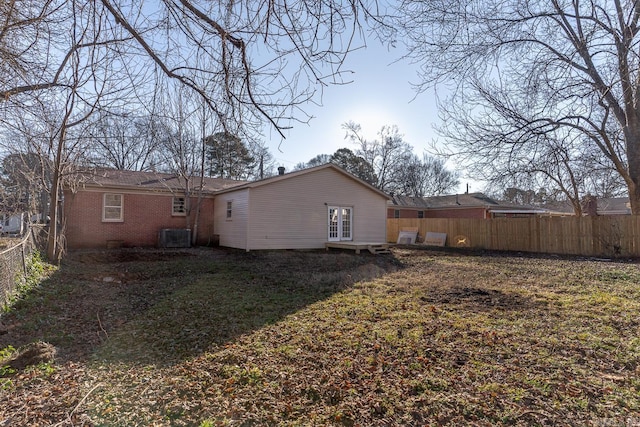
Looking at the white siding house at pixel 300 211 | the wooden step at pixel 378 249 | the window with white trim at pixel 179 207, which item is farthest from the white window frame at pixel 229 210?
the wooden step at pixel 378 249

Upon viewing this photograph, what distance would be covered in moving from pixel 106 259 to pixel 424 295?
1001 cm

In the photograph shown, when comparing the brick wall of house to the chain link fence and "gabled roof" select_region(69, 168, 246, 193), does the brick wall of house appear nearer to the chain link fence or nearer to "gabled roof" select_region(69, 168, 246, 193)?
"gabled roof" select_region(69, 168, 246, 193)

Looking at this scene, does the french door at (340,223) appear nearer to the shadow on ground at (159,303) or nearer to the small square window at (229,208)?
the small square window at (229,208)

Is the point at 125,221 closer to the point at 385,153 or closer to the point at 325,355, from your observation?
the point at 325,355

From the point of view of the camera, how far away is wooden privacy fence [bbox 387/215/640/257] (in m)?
12.8

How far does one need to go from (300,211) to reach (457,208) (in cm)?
1831

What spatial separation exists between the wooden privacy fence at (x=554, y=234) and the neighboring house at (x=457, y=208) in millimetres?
9034

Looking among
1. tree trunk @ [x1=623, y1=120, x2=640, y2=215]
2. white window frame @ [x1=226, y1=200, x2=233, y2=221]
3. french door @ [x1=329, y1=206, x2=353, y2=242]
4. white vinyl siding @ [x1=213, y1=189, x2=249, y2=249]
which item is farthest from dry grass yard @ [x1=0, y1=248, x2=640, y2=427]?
french door @ [x1=329, y1=206, x2=353, y2=242]

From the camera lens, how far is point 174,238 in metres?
14.5

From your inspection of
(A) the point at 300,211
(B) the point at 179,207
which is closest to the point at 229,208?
(B) the point at 179,207

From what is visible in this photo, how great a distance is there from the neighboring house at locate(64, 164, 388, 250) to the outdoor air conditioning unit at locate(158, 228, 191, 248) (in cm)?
57

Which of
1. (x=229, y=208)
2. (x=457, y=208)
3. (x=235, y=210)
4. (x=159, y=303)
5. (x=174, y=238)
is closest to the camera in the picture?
(x=159, y=303)

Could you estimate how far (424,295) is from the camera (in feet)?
20.3

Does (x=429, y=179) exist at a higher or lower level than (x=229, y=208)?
higher
